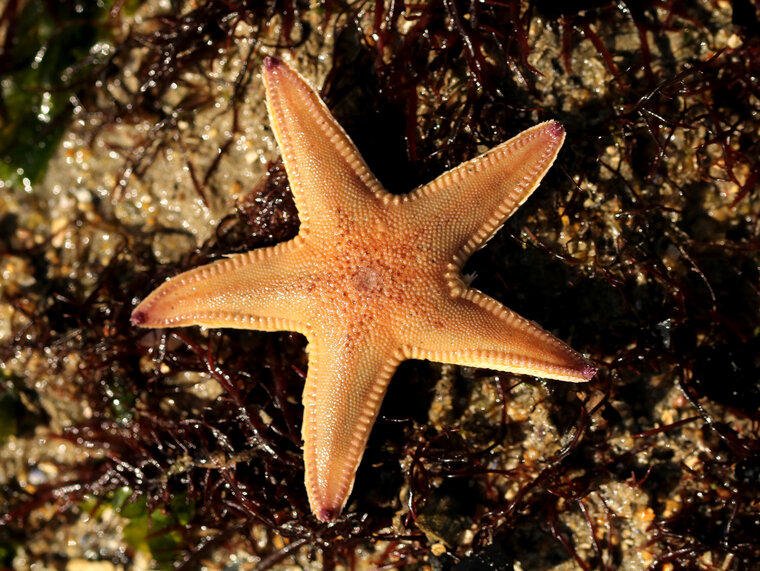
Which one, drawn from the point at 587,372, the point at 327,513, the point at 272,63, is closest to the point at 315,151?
the point at 272,63

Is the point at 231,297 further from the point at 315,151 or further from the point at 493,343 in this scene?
the point at 493,343

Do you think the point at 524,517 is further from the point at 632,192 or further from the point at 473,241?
the point at 632,192

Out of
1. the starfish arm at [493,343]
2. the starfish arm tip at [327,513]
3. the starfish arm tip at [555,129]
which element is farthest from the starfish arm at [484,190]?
the starfish arm tip at [327,513]

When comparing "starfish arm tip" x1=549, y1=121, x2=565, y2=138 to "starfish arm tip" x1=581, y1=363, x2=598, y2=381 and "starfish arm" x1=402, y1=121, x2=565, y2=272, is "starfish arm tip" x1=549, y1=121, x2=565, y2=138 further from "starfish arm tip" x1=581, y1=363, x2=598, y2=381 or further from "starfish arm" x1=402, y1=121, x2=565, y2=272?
"starfish arm tip" x1=581, y1=363, x2=598, y2=381

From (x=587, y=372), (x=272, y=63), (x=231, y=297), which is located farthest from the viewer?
(x=231, y=297)

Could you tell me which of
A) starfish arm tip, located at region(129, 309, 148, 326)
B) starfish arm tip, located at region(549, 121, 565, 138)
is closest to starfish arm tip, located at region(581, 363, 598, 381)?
starfish arm tip, located at region(549, 121, 565, 138)

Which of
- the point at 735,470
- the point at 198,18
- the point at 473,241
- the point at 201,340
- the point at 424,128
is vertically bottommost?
the point at 735,470

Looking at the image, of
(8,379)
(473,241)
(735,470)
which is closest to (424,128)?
(473,241)
